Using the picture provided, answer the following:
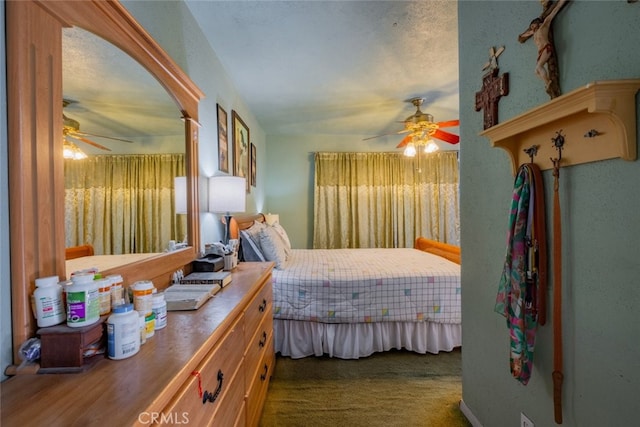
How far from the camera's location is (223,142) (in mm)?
2381

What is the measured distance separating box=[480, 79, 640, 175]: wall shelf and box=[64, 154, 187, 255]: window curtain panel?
1.45 m

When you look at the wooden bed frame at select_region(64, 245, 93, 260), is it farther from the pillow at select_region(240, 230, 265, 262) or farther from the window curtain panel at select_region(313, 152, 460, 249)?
the window curtain panel at select_region(313, 152, 460, 249)

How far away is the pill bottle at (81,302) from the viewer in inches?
27.2

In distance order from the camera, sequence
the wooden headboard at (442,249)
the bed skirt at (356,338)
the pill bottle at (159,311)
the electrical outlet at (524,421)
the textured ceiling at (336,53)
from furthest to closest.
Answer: the wooden headboard at (442,249)
the bed skirt at (356,338)
the textured ceiling at (336,53)
the electrical outlet at (524,421)
the pill bottle at (159,311)

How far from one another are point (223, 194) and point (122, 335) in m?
1.34

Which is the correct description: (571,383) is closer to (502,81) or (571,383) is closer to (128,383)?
(502,81)

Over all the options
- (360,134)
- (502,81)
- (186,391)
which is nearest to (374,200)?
(360,134)

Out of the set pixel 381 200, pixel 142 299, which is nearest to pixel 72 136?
pixel 142 299

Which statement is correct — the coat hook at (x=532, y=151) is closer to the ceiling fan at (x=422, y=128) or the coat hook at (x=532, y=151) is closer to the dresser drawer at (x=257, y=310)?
the dresser drawer at (x=257, y=310)

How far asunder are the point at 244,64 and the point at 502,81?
7.16 feet

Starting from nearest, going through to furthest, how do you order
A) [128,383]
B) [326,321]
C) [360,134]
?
[128,383] → [326,321] → [360,134]

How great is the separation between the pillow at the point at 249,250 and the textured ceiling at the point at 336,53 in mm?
1597

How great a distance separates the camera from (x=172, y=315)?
0.99m

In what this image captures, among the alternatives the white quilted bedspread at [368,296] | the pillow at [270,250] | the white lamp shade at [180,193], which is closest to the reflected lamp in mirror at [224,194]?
the white lamp shade at [180,193]
